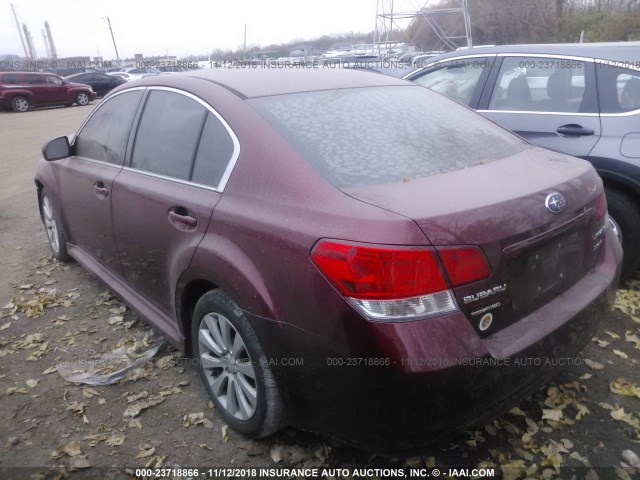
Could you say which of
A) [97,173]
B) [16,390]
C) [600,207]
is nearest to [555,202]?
[600,207]

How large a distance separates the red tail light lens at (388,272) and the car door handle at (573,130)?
263 centimetres

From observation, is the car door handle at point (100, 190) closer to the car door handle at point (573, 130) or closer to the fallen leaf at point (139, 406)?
the fallen leaf at point (139, 406)

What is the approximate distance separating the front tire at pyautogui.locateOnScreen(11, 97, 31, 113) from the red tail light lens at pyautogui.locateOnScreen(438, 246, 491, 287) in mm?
23171

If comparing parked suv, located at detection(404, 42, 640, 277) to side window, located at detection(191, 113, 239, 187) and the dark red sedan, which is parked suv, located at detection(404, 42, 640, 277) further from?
side window, located at detection(191, 113, 239, 187)

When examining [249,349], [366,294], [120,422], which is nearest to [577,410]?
[366,294]

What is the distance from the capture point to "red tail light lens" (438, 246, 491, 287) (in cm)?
174

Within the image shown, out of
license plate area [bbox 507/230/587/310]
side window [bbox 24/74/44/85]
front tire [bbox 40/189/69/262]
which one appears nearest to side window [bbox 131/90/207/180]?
license plate area [bbox 507/230/587/310]

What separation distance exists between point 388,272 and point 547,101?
3.08 m

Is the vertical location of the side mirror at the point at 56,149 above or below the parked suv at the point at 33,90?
above

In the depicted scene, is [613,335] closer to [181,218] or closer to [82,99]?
[181,218]

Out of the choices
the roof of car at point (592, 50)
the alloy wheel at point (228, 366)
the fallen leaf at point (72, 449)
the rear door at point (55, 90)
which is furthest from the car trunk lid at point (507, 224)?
the rear door at point (55, 90)

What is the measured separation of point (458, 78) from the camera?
472 cm

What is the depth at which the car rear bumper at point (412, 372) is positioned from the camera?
172 cm

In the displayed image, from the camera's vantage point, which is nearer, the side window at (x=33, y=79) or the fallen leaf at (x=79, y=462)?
the fallen leaf at (x=79, y=462)
